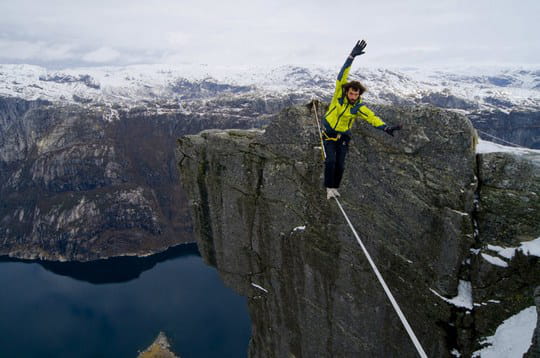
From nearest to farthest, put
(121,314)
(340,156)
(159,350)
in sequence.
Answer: (340,156) → (159,350) → (121,314)

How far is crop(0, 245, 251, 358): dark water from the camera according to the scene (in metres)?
74.2

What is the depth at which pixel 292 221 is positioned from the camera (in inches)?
568

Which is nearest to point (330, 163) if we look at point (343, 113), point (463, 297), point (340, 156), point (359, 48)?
point (340, 156)

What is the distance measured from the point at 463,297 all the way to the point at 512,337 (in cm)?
156

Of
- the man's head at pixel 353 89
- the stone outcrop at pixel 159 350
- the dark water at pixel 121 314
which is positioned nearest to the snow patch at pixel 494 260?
the man's head at pixel 353 89

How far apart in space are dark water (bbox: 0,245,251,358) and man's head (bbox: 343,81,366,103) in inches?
2795

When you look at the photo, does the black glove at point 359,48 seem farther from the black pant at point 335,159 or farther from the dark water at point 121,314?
the dark water at point 121,314

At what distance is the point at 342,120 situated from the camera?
10523 millimetres

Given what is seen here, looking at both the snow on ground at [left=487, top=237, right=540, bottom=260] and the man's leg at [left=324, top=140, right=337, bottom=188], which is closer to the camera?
the snow on ground at [left=487, top=237, right=540, bottom=260]

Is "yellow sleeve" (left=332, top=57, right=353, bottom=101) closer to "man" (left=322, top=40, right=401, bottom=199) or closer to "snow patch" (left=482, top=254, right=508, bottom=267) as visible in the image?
"man" (left=322, top=40, right=401, bottom=199)

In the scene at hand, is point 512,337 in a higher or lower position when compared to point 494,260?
lower

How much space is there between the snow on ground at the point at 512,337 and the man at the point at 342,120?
638 centimetres

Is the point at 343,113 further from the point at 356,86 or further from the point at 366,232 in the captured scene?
the point at 366,232

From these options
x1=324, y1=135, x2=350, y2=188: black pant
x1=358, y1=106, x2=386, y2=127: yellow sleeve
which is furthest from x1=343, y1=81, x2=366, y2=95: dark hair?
x1=324, y1=135, x2=350, y2=188: black pant
